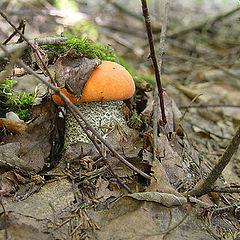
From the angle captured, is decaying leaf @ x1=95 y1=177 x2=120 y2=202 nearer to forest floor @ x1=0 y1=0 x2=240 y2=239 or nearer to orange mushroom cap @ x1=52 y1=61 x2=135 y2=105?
forest floor @ x1=0 y1=0 x2=240 y2=239

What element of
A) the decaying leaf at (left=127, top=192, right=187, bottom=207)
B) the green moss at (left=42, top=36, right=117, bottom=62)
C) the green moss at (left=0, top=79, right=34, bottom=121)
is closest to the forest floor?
the decaying leaf at (left=127, top=192, right=187, bottom=207)

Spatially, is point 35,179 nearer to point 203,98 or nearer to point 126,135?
point 126,135

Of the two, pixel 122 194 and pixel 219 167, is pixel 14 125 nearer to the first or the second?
pixel 122 194

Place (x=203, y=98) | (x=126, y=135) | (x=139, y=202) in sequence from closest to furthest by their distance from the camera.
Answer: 1. (x=139, y=202)
2. (x=126, y=135)
3. (x=203, y=98)

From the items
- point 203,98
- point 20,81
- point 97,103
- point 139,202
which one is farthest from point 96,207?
point 203,98

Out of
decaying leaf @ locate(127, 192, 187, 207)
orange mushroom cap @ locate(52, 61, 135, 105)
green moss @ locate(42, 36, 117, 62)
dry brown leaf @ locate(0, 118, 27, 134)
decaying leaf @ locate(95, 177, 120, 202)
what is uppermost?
green moss @ locate(42, 36, 117, 62)

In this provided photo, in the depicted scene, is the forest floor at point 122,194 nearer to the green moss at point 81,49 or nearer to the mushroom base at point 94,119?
the mushroom base at point 94,119

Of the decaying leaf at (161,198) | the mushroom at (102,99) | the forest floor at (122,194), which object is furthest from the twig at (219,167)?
the mushroom at (102,99)
